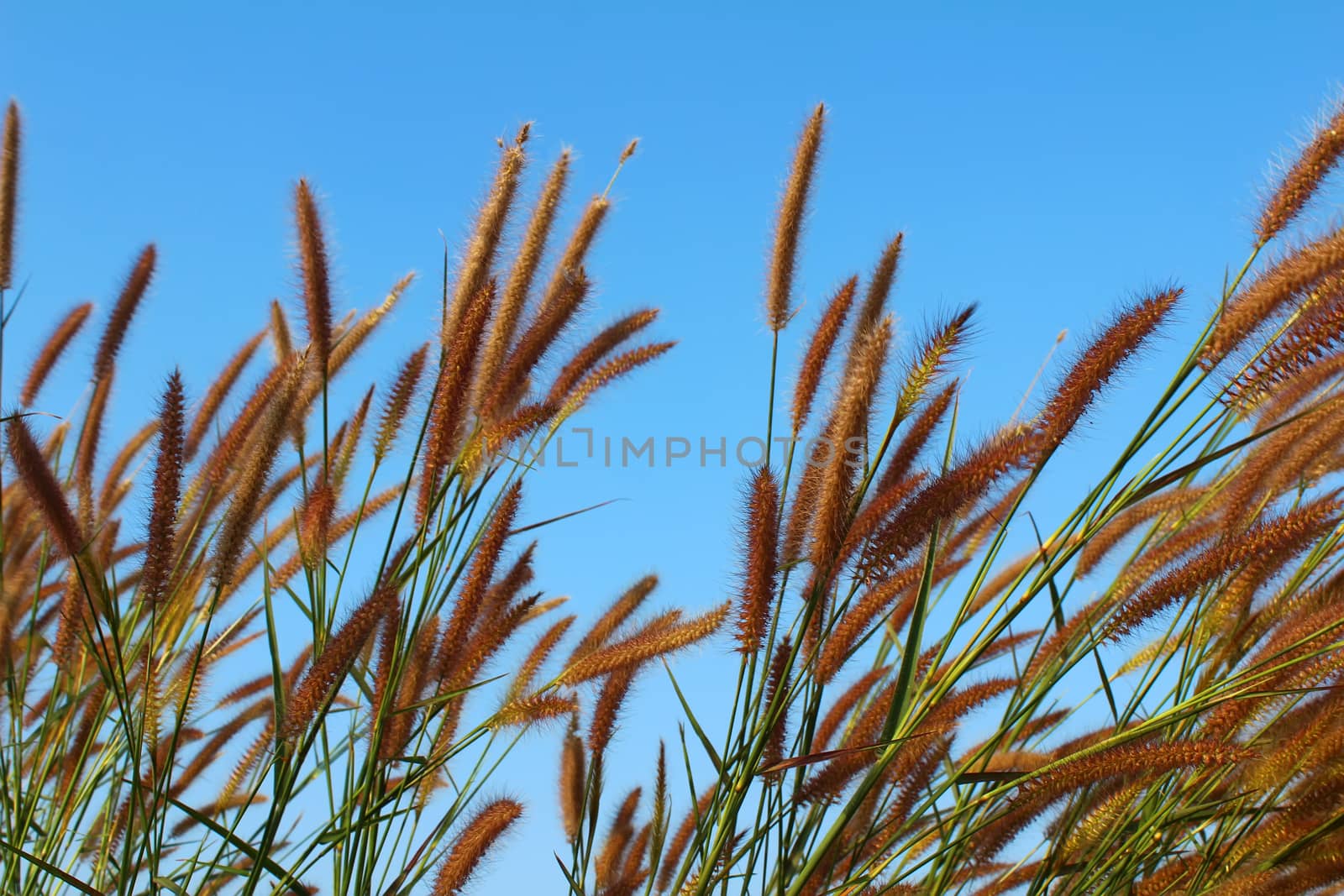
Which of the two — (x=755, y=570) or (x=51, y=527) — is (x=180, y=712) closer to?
(x=51, y=527)

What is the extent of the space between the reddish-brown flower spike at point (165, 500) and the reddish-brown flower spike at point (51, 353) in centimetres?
153

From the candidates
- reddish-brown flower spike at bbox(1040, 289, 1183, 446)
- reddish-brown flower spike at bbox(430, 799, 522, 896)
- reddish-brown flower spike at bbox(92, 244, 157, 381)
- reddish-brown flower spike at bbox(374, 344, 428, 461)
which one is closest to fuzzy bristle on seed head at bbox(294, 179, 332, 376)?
reddish-brown flower spike at bbox(374, 344, 428, 461)

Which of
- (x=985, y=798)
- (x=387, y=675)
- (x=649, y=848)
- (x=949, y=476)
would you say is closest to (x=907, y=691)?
(x=985, y=798)

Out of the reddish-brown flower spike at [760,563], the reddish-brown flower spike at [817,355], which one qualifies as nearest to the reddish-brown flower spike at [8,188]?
the reddish-brown flower spike at [817,355]

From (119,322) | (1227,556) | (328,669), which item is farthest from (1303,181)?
(119,322)

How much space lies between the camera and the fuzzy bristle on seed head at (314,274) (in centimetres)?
251

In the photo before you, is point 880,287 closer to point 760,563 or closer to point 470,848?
point 760,563

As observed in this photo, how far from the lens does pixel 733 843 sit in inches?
77.8

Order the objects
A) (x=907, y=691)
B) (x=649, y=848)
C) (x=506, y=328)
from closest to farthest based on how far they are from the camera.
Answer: (x=907, y=691) < (x=506, y=328) < (x=649, y=848)

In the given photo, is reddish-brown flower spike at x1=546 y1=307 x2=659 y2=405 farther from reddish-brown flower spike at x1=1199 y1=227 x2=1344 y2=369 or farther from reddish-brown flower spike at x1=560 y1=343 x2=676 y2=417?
reddish-brown flower spike at x1=1199 y1=227 x2=1344 y2=369

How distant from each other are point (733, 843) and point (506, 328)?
106cm

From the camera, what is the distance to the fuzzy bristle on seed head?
2.51 metres

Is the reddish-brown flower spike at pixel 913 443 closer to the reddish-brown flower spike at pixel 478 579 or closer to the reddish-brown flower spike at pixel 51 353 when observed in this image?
the reddish-brown flower spike at pixel 478 579

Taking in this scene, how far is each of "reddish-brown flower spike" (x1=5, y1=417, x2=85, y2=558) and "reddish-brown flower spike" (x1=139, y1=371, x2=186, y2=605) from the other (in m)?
0.17
